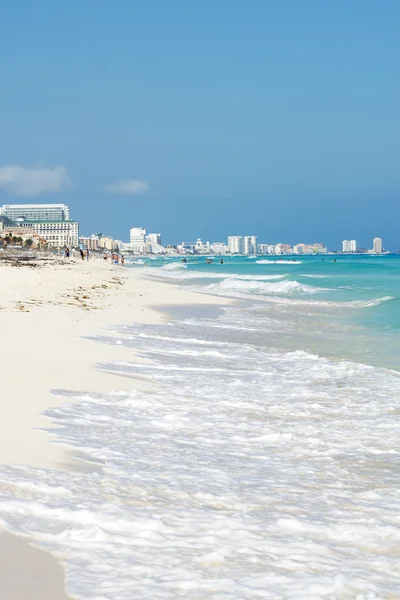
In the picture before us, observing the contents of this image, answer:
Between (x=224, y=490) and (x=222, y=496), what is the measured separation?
0.15 m

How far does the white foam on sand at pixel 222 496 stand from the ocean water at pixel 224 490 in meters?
0.01

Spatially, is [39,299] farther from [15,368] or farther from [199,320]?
[15,368]

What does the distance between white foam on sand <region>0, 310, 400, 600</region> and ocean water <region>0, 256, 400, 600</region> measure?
12 mm

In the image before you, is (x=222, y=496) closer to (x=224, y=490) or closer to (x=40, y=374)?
(x=224, y=490)

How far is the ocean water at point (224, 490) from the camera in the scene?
11.4 feet

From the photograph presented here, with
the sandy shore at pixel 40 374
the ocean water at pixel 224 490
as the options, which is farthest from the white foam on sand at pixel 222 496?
the sandy shore at pixel 40 374

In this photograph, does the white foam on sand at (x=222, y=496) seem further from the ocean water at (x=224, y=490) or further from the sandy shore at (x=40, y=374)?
the sandy shore at (x=40, y=374)

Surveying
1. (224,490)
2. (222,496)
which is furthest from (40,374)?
(222,496)

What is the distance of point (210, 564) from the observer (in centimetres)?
357

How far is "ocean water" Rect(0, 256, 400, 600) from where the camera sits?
347 centimetres

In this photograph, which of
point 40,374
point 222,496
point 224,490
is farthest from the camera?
point 40,374

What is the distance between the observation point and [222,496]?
15.4ft

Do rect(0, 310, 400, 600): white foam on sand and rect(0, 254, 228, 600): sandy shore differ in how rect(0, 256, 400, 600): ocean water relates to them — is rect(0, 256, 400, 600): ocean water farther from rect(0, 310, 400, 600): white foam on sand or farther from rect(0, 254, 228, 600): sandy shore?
rect(0, 254, 228, 600): sandy shore

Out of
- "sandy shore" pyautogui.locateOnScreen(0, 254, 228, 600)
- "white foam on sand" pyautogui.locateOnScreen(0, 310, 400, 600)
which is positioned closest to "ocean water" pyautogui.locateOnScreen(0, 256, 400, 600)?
"white foam on sand" pyautogui.locateOnScreen(0, 310, 400, 600)
